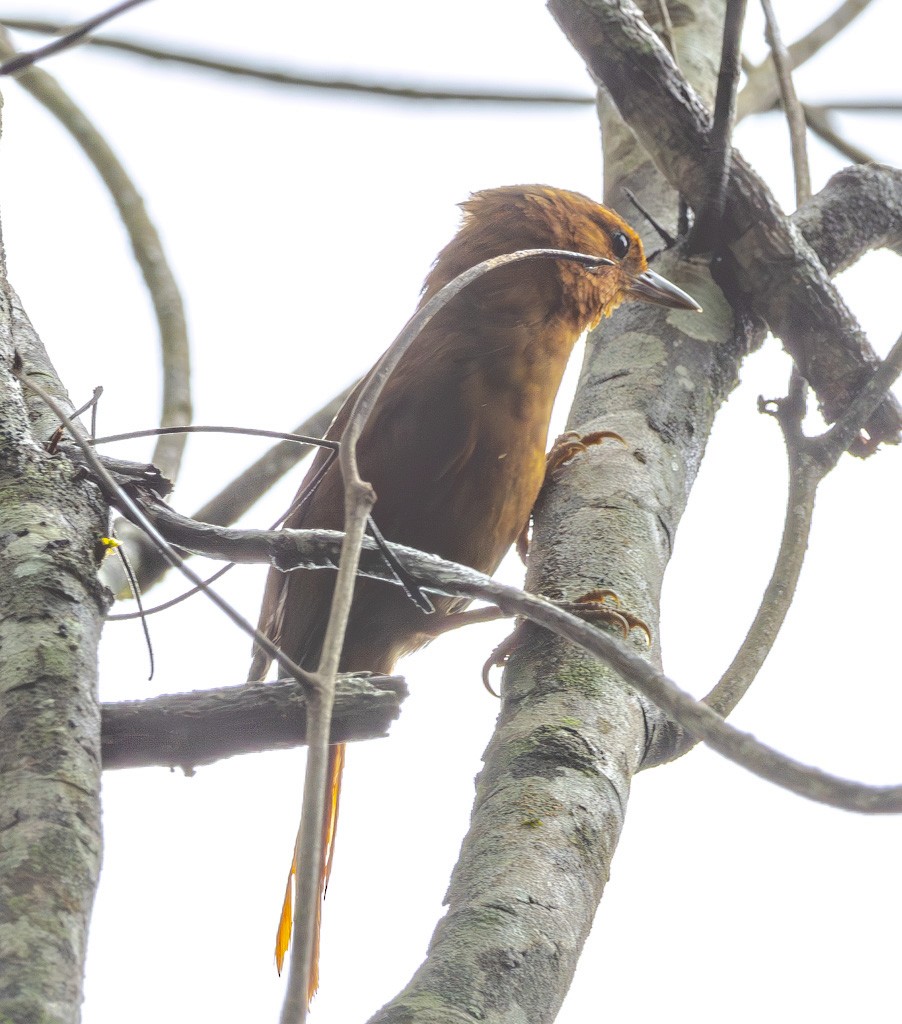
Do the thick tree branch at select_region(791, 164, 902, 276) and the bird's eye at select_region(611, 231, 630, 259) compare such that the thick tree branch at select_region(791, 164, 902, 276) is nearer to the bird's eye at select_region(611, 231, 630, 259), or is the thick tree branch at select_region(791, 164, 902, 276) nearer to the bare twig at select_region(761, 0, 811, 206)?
the bare twig at select_region(761, 0, 811, 206)

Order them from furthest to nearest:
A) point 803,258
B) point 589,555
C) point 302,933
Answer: point 803,258 → point 589,555 → point 302,933

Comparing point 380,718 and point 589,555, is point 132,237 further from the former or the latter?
point 380,718

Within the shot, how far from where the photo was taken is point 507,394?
275 cm

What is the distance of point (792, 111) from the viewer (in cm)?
343

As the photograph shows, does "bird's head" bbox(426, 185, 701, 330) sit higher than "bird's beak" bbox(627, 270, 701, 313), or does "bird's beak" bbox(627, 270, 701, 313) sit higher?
"bird's head" bbox(426, 185, 701, 330)

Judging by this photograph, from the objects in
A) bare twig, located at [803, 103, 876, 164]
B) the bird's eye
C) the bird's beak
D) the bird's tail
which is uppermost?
bare twig, located at [803, 103, 876, 164]

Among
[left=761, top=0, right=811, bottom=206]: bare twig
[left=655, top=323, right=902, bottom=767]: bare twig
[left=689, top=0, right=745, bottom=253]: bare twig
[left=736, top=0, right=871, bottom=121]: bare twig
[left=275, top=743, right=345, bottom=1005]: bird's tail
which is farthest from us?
[left=736, top=0, right=871, bottom=121]: bare twig

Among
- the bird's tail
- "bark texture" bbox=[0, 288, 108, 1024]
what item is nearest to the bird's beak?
the bird's tail

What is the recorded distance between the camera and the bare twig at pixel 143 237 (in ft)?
12.1

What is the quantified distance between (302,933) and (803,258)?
2.21 m

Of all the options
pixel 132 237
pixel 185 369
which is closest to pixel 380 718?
pixel 185 369

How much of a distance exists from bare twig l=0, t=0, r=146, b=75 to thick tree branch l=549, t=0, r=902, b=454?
1498 mm

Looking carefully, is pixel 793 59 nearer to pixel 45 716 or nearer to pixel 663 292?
pixel 663 292

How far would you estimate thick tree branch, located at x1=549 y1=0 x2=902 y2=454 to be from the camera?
104 inches
